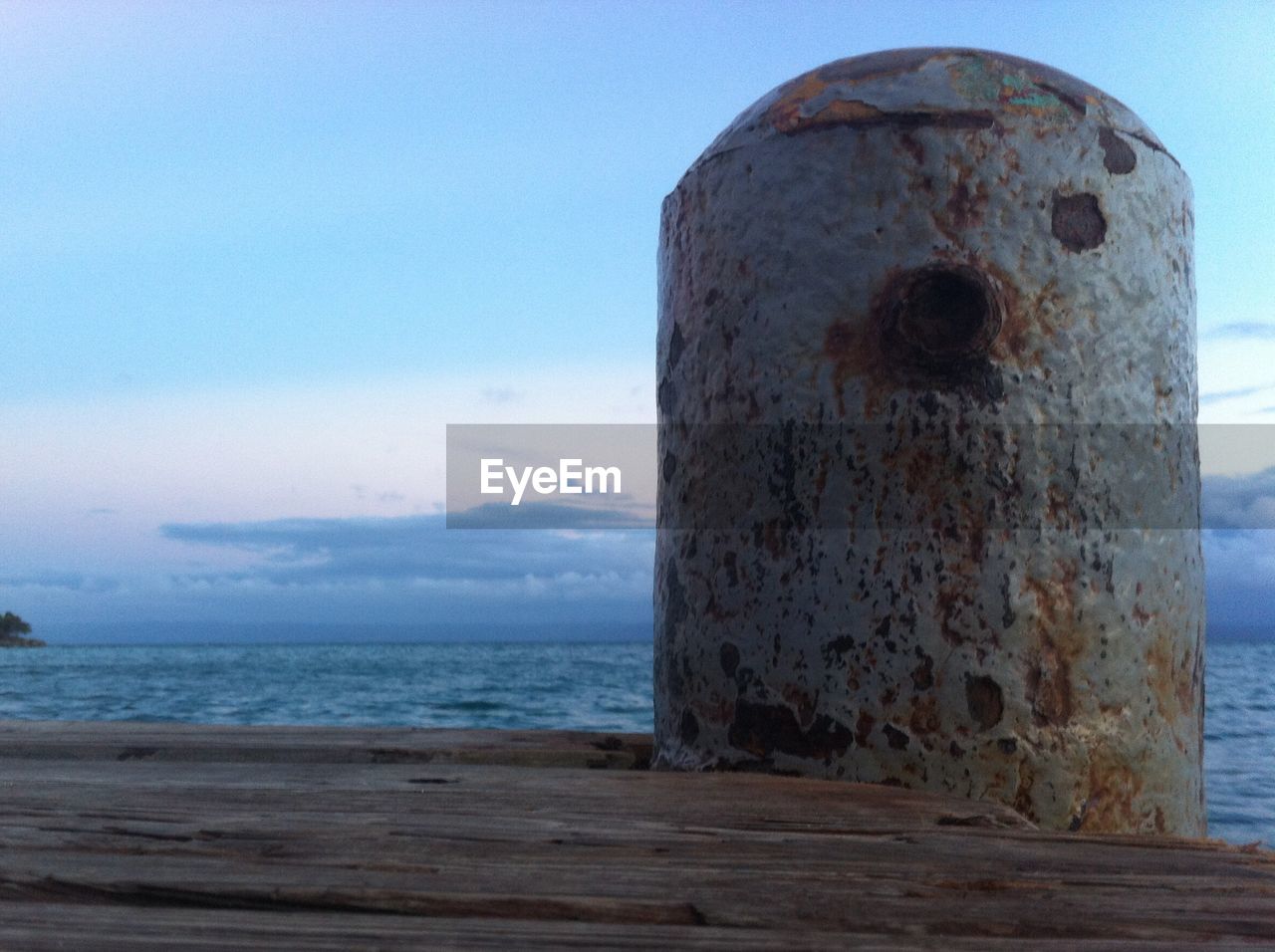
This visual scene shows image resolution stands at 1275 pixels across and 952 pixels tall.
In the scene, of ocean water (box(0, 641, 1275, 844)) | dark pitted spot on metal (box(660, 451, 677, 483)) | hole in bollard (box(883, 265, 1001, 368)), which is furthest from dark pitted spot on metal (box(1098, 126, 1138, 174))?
ocean water (box(0, 641, 1275, 844))

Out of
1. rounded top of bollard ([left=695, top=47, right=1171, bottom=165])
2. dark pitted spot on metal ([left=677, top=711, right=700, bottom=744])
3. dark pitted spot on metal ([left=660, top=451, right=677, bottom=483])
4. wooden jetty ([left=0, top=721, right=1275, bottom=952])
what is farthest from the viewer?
dark pitted spot on metal ([left=660, top=451, right=677, bottom=483])

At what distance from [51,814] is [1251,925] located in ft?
4.72

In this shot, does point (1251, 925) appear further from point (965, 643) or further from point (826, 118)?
point (826, 118)

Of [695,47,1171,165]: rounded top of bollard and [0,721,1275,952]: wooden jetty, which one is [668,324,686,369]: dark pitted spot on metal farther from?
[0,721,1275,952]: wooden jetty

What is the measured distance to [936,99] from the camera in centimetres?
196

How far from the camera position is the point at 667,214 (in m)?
2.29

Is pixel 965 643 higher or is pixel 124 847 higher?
pixel 965 643

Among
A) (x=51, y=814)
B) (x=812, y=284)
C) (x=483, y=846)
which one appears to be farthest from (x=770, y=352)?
(x=51, y=814)

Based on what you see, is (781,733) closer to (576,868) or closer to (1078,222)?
(576,868)

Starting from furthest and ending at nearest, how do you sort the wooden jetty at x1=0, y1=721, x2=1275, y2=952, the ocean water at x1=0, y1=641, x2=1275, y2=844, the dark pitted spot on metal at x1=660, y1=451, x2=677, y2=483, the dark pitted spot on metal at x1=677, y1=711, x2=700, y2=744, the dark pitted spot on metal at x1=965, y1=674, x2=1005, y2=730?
the ocean water at x1=0, y1=641, x2=1275, y2=844, the dark pitted spot on metal at x1=660, y1=451, x2=677, y2=483, the dark pitted spot on metal at x1=677, y1=711, x2=700, y2=744, the dark pitted spot on metal at x1=965, y1=674, x2=1005, y2=730, the wooden jetty at x1=0, y1=721, x2=1275, y2=952

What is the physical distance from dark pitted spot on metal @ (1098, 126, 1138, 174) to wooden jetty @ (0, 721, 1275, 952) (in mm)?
1135

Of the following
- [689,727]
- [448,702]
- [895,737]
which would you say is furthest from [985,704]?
[448,702]

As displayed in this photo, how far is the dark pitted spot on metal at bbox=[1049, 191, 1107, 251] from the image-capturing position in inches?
75.9

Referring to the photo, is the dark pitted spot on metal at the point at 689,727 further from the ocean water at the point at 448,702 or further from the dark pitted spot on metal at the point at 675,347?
the ocean water at the point at 448,702
